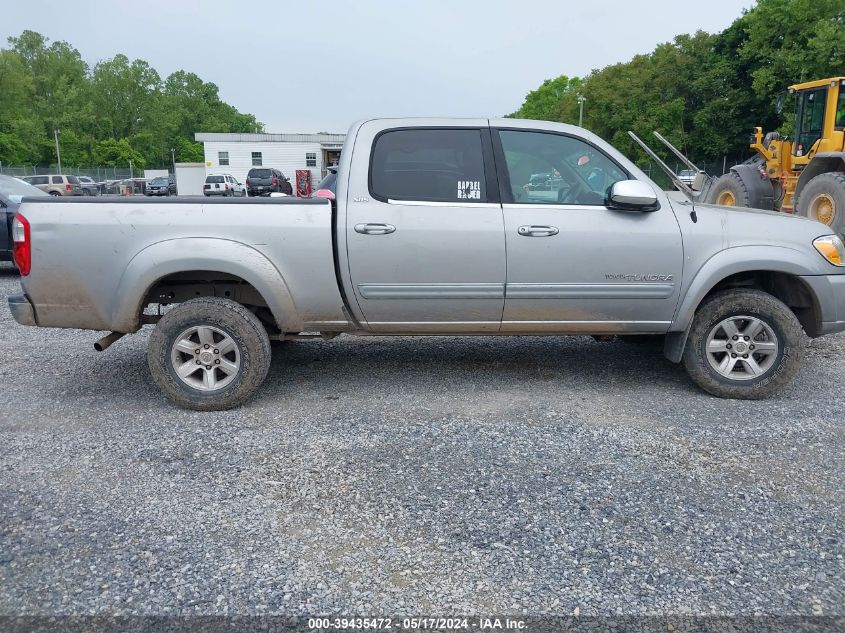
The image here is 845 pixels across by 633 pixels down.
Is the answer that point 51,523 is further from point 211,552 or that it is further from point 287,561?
point 287,561

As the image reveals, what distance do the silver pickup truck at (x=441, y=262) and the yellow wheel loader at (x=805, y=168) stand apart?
23.3 ft

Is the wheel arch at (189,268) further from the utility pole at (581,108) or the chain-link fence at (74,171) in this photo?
the chain-link fence at (74,171)

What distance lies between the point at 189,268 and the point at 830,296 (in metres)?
4.35

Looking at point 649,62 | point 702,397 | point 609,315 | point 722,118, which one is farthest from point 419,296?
point 649,62

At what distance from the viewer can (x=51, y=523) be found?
3.07 meters

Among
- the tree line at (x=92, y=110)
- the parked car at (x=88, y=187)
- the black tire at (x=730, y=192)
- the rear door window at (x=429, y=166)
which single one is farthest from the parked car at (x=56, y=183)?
the rear door window at (x=429, y=166)

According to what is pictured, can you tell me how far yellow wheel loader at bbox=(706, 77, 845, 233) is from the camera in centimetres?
1084

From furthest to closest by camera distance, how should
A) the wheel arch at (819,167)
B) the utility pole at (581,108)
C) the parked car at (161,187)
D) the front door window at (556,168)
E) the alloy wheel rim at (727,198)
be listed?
the utility pole at (581,108), the parked car at (161,187), the alloy wheel rim at (727,198), the wheel arch at (819,167), the front door window at (556,168)

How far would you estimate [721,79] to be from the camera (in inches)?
1652

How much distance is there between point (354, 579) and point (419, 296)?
2.22 m

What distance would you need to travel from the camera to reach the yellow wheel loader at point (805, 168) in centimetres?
1084

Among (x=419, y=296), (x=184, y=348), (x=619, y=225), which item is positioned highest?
(x=619, y=225)

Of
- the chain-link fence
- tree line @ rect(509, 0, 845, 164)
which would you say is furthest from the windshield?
the chain-link fence

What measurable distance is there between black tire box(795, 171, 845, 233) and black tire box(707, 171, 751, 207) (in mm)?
1431
